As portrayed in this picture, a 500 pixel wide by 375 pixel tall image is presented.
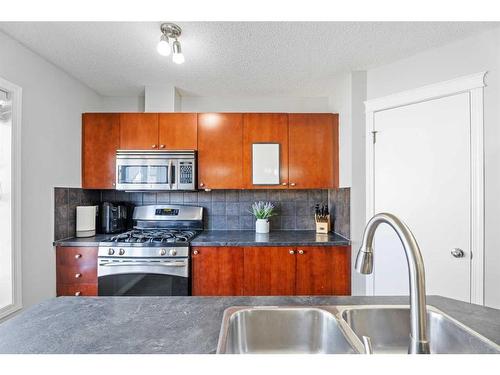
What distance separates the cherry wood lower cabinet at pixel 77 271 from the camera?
227cm

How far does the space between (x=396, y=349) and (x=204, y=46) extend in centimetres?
209

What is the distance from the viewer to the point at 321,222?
2707 mm

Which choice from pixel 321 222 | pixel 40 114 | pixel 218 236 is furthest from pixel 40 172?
pixel 321 222

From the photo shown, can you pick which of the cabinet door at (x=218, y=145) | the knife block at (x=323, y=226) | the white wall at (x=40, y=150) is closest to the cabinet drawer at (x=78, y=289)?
the white wall at (x=40, y=150)

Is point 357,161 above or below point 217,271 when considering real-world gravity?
above

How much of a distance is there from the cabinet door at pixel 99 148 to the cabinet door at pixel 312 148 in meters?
1.75

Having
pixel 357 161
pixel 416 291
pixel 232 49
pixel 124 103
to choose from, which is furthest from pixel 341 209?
pixel 124 103

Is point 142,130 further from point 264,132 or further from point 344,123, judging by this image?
point 344,123

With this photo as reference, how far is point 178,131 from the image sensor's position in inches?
101

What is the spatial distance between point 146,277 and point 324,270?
154 cm

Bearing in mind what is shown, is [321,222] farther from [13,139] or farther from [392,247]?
[13,139]

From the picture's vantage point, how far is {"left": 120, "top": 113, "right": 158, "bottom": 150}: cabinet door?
2.57 m

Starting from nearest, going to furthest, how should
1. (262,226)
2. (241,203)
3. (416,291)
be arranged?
1. (416,291)
2. (262,226)
3. (241,203)

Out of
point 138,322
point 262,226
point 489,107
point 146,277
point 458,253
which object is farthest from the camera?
point 262,226
